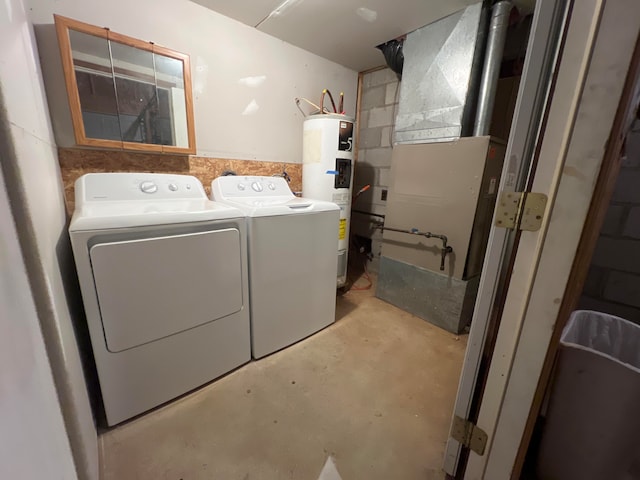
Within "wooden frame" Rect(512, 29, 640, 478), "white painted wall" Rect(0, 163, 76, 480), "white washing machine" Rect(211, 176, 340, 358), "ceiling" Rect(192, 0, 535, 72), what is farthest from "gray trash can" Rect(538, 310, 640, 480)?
"ceiling" Rect(192, 0, 535, 72)

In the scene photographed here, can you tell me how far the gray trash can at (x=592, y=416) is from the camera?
30.7 inches

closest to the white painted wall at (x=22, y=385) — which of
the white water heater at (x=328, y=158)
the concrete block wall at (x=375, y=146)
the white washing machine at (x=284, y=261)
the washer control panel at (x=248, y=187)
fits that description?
the white washing machine at (x=284, y=261)

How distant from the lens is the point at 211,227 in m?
1.34

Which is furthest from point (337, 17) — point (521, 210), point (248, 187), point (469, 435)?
point (469, 435)

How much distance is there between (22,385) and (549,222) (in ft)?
3.67

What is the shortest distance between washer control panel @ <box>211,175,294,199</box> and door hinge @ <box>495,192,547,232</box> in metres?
1.54

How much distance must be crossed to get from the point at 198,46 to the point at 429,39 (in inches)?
65.5

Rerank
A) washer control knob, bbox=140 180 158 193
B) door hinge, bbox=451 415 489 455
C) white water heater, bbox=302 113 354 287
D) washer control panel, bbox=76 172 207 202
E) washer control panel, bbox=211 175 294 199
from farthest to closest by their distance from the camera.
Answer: white water heater, bbox=302 113 354 287
washer control panel, bbox=211 175 294 199
washer control knob, bbox=140 180 158 193
washer control panel, bbox=76 172 207 202
door hinge, bbox=451 415 489 455

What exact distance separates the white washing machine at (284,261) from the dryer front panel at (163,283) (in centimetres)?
15

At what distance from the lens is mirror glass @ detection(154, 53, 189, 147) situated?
1.66 m

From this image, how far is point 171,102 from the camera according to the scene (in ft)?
5.68

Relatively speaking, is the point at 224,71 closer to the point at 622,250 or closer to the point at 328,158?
the point at 328,158

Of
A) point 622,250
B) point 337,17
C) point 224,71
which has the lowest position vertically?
point 622,250

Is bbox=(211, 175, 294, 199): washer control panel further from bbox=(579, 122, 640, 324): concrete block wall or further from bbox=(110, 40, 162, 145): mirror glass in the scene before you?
bbox=(579, 122, 640, 324): concrete block wall
